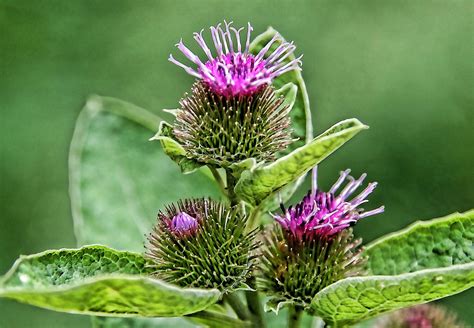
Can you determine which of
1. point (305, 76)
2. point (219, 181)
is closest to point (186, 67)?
point (219, 181)

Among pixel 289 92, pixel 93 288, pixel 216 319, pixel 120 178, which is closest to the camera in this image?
pixel 93 288

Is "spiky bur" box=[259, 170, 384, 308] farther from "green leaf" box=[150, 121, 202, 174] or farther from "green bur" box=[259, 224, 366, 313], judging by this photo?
"green leaf" box=[150, 121, 202, 174]

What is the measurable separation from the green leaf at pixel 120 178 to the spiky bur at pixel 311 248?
40 cm

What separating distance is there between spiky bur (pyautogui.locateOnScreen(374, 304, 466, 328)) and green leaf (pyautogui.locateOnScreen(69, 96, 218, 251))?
22.7 inches

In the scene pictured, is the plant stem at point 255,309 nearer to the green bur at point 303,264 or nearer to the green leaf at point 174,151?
the green bur at point 303,264

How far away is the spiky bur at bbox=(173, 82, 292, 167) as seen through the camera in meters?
1.89

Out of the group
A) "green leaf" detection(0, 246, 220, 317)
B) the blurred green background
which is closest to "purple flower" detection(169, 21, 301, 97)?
"green leaf" detection(0, 246, 220, 317)

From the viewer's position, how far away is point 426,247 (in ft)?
6.37

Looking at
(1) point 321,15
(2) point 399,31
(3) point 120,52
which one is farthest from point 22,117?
(2) point 399,31

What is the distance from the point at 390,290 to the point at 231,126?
0.55 m

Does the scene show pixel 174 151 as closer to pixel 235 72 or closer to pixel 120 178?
pixel 235 72

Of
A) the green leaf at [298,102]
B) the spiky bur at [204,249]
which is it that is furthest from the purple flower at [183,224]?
the green leaf at [298,102]

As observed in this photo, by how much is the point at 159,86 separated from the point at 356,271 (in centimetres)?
313

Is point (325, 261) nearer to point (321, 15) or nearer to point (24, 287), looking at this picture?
point (24, 287)
